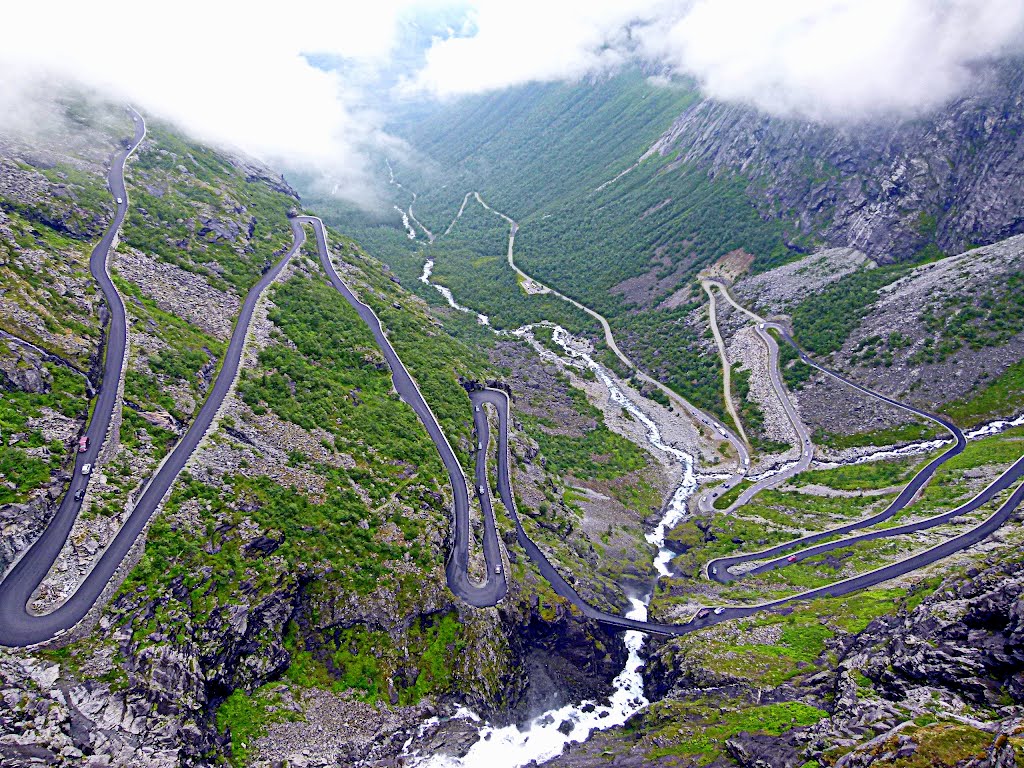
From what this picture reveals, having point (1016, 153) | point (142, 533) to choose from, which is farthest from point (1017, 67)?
point (142, 533)

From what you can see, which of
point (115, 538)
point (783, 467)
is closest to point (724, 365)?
point (783, 467)

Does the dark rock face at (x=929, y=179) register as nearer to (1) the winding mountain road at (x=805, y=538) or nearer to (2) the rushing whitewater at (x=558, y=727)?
(1) the winding mountain road at (x=805, y=538)

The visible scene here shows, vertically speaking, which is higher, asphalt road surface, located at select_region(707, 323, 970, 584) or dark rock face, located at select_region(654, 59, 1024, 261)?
dark rock face, located at select_region(654, 59, 1024, 261)

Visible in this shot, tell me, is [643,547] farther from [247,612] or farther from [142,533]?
[142,533]

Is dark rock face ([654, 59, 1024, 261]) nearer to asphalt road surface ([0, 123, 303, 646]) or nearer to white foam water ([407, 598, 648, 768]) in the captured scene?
white foam water ([407, 598, 648, 768])

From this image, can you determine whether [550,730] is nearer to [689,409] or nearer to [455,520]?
[455,520]

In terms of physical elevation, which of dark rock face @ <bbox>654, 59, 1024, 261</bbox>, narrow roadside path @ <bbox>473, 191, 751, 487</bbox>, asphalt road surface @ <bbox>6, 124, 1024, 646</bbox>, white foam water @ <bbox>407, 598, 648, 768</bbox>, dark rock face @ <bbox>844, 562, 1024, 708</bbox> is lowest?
white foam water @ <bbox>407, 598, 648, 768</bbox>

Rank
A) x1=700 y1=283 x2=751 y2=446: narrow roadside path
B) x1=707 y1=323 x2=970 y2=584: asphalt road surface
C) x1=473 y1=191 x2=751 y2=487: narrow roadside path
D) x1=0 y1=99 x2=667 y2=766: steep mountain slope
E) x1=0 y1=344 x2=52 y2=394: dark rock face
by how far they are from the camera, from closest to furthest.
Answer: x1=0 y1=99 x2=667 y2=766: steep mountain slope < x1=0 y1=344 x2=52 y2=394: dark rock face < x1=707 y1=323 x2=970 y2=584: asphalt road surface < x1=473 y1=191 x2=751 y2=487: narrow roadside path < x1=700 y1=283 x2=751 y2=446: narrow roadside path

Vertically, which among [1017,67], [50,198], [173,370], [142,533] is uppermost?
[1017,67]

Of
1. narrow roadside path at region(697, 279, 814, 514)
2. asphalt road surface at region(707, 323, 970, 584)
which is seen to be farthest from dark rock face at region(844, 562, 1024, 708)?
narrow roadside path at region(697, 279, 814, 514)
